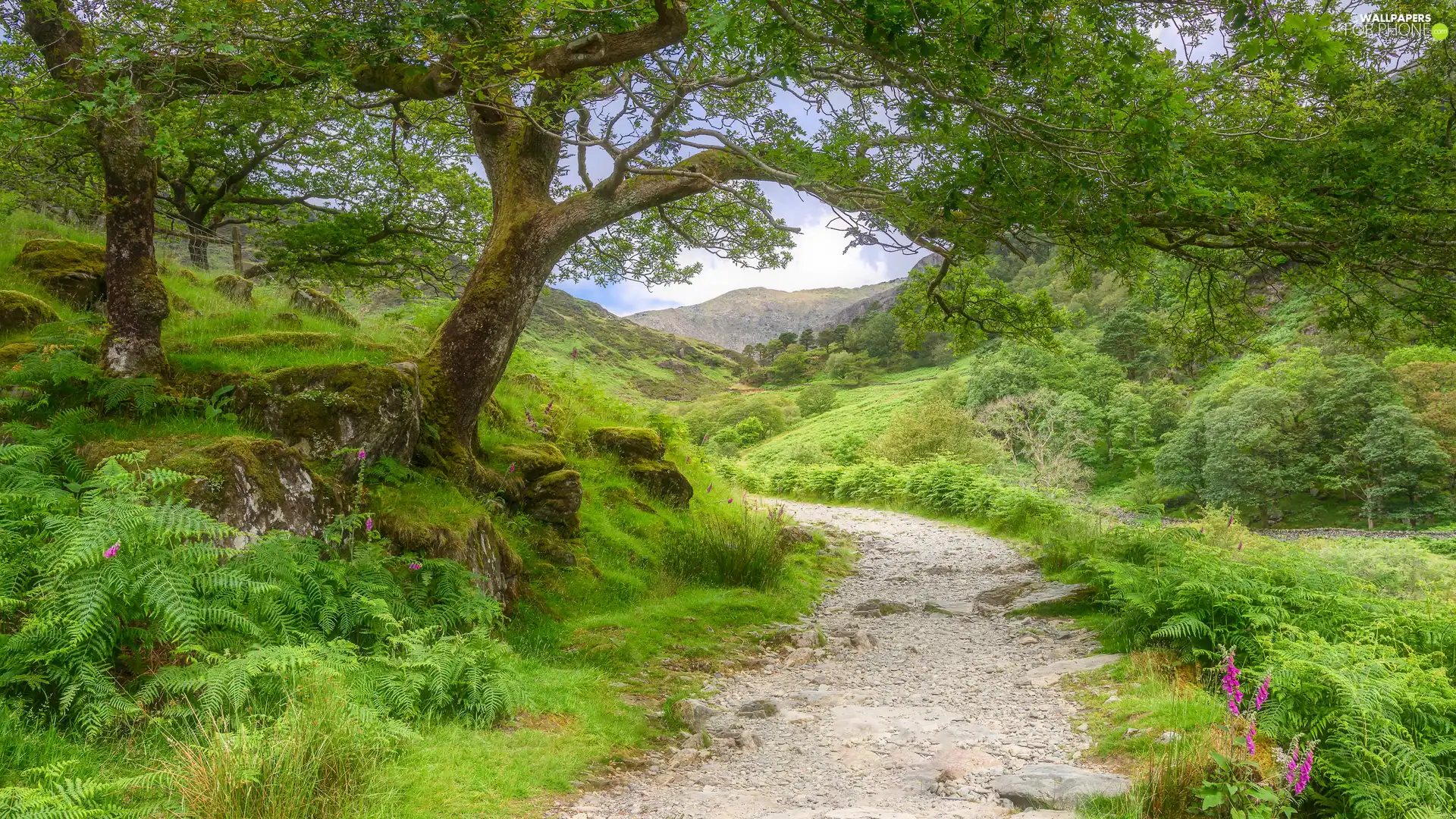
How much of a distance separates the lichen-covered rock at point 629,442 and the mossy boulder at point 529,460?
2479 millimetres

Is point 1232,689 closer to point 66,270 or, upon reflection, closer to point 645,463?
point 645,463

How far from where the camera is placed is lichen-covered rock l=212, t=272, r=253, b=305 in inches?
404

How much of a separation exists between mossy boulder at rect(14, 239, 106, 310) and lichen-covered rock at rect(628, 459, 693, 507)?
294 inches

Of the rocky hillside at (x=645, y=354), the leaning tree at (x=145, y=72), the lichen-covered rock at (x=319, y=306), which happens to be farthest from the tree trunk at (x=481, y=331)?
the rocky hillside at (x=645, y=354)

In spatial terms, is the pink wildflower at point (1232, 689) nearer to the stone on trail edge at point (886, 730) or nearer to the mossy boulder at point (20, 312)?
the stone on trail edge at point (886, 730)

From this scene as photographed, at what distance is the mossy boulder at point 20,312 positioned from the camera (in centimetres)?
688

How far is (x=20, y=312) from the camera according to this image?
22.9 feet

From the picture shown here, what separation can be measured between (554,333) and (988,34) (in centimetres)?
6655

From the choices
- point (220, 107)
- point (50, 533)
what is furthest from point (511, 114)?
point (50, 533)

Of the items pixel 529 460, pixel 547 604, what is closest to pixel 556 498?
pixel 529 460

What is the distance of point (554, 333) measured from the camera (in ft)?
222

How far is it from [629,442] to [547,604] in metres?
5.01

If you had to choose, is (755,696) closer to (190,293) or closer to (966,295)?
(966,295)

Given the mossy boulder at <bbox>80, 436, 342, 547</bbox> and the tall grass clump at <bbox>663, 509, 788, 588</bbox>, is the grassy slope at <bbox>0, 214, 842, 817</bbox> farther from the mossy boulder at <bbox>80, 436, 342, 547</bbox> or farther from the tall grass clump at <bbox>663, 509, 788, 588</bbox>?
the mossy boulder at <bbox>80, 436, 342, 547</bbox>
